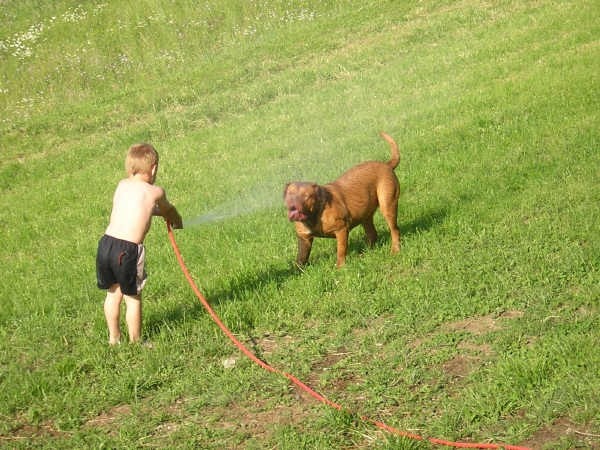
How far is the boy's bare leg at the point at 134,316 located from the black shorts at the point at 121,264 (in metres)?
0.09

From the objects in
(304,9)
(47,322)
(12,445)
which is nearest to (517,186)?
(47,322)

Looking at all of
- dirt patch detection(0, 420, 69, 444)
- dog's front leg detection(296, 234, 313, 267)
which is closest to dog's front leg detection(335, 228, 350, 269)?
dog's front leg detection(296, 234, 313, 267)

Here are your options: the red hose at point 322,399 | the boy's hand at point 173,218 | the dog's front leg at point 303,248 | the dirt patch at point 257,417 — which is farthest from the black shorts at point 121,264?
the dog's front leg at point 303,248

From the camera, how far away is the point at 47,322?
7617 millimetres

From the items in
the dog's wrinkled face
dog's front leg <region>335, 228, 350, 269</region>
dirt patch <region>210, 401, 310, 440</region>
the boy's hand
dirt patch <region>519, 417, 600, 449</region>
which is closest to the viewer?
dirt patch <region>519, 417, 600, 449</region>

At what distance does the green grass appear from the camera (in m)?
5.41

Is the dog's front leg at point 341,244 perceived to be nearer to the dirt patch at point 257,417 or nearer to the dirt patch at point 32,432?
the dirt patch at point 257,417

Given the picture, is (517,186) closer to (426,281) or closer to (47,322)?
(426,281)

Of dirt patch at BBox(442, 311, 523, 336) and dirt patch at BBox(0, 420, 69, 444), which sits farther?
dirt patch at BBox(442, 311, 523, 336)

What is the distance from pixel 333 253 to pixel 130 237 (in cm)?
272

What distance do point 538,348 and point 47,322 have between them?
14.9 ft

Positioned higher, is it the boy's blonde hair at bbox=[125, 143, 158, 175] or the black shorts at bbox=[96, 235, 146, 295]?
the boy's blonde hair at bbox=[125, 143, 158, 175]

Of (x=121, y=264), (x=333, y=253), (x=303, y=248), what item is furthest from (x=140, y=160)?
(x=333, y=253)

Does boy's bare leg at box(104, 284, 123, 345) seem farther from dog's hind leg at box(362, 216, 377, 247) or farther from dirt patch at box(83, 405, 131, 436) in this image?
dog's hind leg at box(362, 216, 377, 247)
